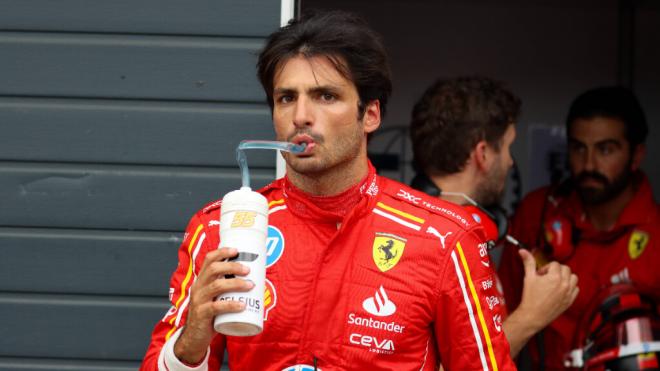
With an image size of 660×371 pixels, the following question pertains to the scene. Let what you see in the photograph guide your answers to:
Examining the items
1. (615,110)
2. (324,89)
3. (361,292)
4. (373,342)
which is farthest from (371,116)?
(615,110)

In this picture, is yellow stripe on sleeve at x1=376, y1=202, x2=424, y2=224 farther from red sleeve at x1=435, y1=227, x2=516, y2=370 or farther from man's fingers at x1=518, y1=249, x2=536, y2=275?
man's fingers at x1=518, y1=249, x2=536, y2=275

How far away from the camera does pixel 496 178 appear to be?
358 centimetres

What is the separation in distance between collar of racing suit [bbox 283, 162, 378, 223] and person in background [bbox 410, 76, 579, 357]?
2.67ft

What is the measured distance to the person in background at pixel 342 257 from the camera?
2475mm

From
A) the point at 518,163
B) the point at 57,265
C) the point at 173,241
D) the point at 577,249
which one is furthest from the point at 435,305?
the point at 518,163

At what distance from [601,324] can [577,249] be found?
0.44 m

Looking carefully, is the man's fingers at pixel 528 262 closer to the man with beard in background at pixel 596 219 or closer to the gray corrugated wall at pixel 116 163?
the man with beard in background at pixel 596 219

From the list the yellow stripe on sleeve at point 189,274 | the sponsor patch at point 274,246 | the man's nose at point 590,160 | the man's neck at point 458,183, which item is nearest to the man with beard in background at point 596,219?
the man's nose at point 590,160

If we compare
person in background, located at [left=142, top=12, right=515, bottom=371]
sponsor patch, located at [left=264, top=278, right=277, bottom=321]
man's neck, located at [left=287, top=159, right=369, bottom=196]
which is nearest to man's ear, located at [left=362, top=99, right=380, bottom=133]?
person in background, located at [left=142, top=12, right=515, bottom=371]

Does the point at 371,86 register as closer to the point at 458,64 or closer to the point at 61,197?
the point at 61,197

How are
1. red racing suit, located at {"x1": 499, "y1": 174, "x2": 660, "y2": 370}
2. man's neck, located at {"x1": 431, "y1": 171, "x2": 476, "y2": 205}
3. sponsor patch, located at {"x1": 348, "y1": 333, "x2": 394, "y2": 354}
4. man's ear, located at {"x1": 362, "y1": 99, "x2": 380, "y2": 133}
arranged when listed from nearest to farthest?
1. sponsor patch, located at {"x1": 348, "y1": 333, "x2": 394, "y2": 354}
2. man's ear, located at {"x1": 362, "y1": 99, "x2": 380, "y2": 133}
3. man's neck, located at {"x1": 431, "y1": 171, "x2": 476, "y2": 205}
4. red racing suit, located at {"x1": 499, "y1": 174, "x2": 660, "y2": 370}

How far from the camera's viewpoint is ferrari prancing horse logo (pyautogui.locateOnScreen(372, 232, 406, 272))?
2.55 m

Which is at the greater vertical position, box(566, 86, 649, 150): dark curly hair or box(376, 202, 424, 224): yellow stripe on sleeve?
box(376, 202, 424, 224): yellow stripe on sleeve

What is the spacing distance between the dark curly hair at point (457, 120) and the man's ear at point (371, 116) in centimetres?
85
